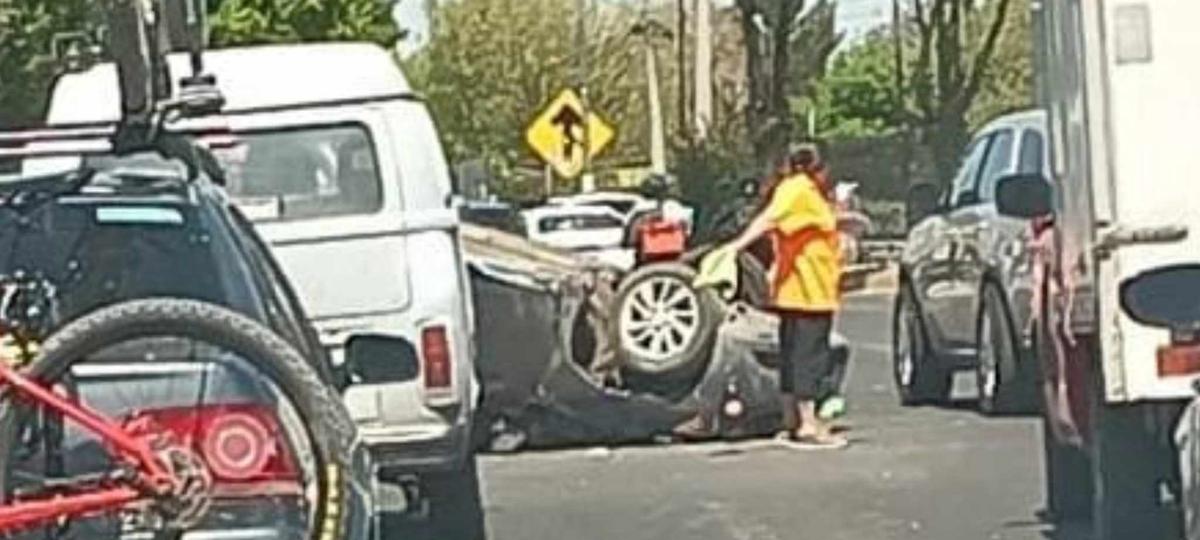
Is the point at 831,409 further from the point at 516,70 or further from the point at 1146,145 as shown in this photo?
the point at 516,70

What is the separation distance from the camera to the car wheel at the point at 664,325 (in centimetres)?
1964

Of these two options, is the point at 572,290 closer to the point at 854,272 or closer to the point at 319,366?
the point at 319,366

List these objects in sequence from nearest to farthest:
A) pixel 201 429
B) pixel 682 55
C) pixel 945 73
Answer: pixel 201 429, pixel 945 73, pixel 682 55

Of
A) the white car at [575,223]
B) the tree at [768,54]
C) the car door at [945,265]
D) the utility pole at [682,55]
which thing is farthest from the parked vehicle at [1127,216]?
the utility pole at [682,55]

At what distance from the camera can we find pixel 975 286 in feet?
66.3

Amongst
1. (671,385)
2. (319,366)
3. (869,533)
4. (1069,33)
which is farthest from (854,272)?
(319,366)

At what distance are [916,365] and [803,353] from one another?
3.10 metres

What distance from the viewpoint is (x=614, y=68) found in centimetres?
8394

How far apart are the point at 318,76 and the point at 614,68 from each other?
6935cm

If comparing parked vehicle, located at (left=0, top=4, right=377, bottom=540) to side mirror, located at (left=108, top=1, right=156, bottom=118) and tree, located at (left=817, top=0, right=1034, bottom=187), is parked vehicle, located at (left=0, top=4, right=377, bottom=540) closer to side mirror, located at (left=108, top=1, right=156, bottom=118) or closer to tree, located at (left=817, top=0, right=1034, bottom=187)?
side mirror, located at (left=108, top=1, right=156, bottom=118)

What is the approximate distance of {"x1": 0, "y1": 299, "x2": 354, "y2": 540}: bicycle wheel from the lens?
7.84 m

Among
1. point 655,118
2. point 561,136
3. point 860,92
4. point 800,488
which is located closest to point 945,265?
point 800,488

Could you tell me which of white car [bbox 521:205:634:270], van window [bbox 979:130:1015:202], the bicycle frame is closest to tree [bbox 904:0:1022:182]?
white car [bbox 521:205:634:270]

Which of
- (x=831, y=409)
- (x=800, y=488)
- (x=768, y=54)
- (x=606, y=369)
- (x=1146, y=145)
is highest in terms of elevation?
(x=768, y=54)
